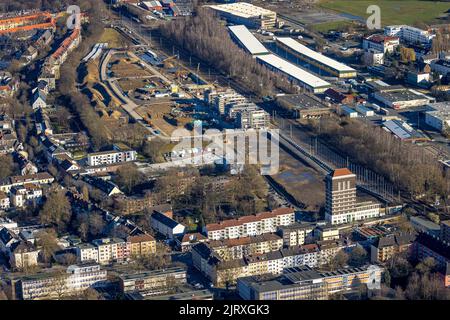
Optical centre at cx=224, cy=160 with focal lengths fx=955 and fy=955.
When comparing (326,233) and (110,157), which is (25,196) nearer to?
(110,157)

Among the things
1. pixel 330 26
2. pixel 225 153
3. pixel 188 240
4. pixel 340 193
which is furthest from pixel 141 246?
pixel 330 26

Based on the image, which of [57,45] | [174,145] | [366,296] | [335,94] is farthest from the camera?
[57,45]

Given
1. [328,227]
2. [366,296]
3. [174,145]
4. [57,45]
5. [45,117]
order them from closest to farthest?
[366,296]
[328,227]
[174,145]
[45,117]
[57,45]

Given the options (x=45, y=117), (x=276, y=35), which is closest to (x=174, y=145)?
(x=45, y=117)

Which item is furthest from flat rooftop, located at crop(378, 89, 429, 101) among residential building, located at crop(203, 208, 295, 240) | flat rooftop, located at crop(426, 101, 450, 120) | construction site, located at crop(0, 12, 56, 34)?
construction site, located at crop(0, 12, 56, 34)

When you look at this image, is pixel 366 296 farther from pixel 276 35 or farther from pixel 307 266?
pixel 276 35

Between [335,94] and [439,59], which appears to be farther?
[439,59]

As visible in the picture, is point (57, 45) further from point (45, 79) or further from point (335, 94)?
point (335, 94)
